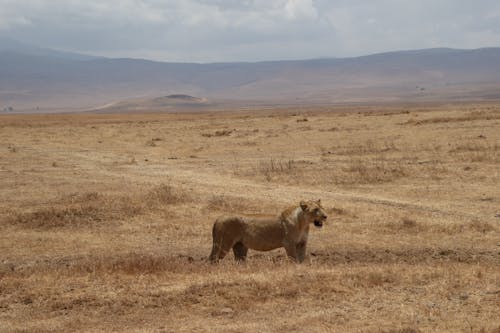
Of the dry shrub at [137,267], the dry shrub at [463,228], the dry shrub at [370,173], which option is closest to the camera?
the dry shrub at [137,267]

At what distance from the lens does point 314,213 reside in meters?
11.4

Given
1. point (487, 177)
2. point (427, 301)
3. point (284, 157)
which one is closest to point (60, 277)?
point (427, 301)

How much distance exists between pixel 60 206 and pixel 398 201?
27.8ft

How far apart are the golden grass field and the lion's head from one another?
70cm

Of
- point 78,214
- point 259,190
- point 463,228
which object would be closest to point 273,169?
point 259,190

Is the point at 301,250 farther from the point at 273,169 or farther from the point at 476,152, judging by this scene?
the point at 476,152

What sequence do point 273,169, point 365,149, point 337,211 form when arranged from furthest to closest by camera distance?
1. point 365,149
2. point 273,169
3. point 337,211

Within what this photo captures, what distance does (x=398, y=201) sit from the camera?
18922mm

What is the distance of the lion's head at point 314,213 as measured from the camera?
11.4 metres

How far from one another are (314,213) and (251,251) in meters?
2.59

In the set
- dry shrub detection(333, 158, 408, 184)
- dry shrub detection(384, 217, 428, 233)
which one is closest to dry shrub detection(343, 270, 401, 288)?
dry shrub detection(384, 217, 428, 233)

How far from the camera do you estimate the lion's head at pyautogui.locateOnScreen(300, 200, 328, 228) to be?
37.3 feet

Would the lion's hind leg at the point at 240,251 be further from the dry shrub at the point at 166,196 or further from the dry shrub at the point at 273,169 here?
the dry shrub at the point at 273,169

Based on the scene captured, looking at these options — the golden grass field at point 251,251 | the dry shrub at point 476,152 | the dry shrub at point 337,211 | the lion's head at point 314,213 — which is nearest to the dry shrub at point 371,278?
the golden grass field at point 251,251
